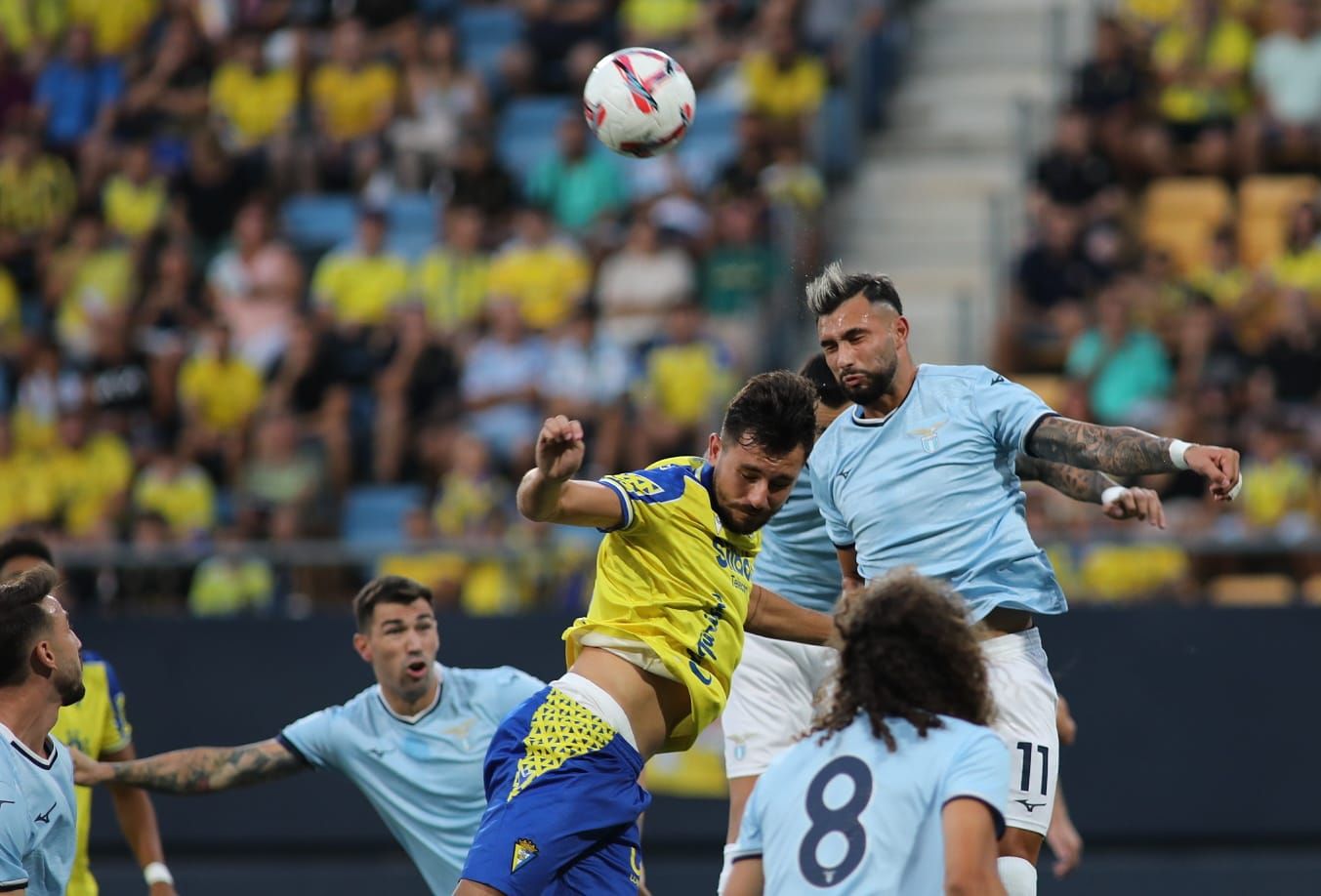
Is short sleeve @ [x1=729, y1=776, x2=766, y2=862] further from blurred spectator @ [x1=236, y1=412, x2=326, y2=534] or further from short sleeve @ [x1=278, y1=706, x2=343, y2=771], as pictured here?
blurred spectator @ [x1=236, y1=412, x2=326, y2=534]

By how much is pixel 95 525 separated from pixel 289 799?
2.95m

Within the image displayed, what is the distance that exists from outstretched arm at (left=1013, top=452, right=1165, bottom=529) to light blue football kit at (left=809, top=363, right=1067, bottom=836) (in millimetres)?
183

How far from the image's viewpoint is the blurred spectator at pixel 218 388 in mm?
16344

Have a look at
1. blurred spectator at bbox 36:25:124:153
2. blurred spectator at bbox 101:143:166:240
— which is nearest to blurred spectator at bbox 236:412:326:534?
blurred spectator at bbox 101:143:166:240

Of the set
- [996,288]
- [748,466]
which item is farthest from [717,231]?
[748,466]

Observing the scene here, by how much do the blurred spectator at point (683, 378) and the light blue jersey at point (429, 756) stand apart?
5631mm

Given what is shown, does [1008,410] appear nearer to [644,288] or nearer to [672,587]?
[672,587]

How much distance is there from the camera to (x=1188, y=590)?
41.5ft

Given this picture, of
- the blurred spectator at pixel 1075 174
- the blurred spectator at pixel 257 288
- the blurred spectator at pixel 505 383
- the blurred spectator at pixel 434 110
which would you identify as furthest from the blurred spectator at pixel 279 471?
the blurred spectator at pixel 1075 174

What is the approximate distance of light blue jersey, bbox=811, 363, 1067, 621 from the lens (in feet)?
24.7

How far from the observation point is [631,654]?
6.85 m

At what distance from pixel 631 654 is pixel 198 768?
2056 mm

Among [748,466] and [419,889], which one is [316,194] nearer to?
[419,889]

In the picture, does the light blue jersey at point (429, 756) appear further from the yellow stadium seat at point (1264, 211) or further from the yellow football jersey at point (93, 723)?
the yellow stadium seat at point (1264, 211)
